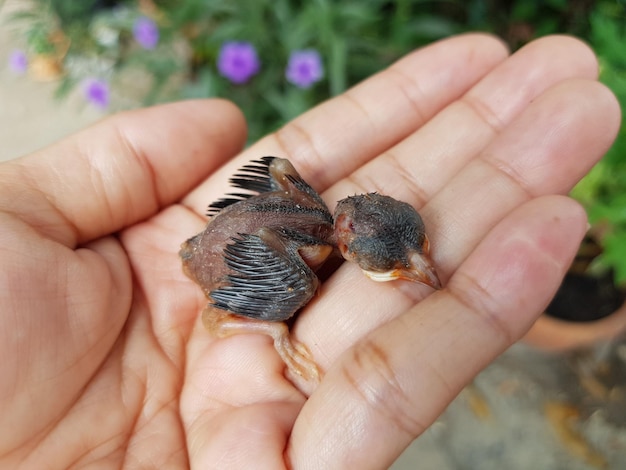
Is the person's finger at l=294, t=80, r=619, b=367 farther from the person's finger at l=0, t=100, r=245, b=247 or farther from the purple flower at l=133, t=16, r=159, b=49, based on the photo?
the purple flower at l=133, t=16, r=159, b=49

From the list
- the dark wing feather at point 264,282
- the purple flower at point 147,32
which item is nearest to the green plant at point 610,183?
the dark wing feather at point 264,282

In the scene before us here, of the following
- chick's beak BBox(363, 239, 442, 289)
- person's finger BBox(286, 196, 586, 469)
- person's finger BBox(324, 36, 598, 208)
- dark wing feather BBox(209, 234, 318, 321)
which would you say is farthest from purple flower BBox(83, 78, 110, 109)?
person's finger BBox(286, 196, 586, 469)

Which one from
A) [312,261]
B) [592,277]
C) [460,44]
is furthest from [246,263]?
[592,277]

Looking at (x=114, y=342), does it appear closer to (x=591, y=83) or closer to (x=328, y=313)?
(x=328, y=313)

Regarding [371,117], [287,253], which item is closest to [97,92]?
[371,117]

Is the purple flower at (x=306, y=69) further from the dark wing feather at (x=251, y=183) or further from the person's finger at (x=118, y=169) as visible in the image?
the dark wing feather at (x=251, y=183)

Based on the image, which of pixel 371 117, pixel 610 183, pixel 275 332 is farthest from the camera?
pixel 610 183

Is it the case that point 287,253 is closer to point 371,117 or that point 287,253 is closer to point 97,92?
point 371,117
